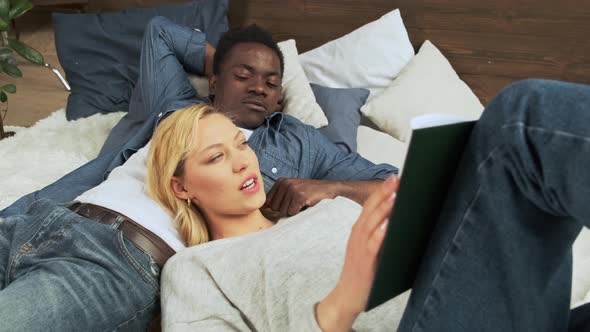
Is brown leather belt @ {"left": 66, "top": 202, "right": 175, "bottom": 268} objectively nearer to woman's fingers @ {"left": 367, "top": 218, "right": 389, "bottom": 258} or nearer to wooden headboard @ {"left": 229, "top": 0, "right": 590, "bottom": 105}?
woman's fingers @ {"left": 367, "top": 218, "right": 389, "bottom": 258}

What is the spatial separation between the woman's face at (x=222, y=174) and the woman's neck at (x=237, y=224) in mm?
15

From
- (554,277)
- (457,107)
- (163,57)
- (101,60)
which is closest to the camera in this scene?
(554,277)

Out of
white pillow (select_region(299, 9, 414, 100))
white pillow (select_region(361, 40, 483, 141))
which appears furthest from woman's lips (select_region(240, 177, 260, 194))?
white pillow (select_region(299, 9, 414, 100))

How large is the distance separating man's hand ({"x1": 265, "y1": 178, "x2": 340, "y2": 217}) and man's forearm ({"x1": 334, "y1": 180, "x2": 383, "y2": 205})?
0.01 metres

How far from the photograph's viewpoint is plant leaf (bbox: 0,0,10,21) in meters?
2.09

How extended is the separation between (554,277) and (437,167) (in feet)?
0.81

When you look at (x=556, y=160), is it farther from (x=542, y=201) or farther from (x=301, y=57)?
Answer: (x=301, y=57)

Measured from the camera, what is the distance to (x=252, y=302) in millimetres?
1014

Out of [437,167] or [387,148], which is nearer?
[437,167]

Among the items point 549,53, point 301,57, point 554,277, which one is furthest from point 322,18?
point 554,277

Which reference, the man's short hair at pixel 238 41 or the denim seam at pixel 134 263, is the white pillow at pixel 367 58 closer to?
the man's short hair at pixel 238 41

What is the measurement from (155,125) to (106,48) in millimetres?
780

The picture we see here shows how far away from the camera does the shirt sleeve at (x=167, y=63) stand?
6.07 feet

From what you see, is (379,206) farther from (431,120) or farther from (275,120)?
(275,120)
